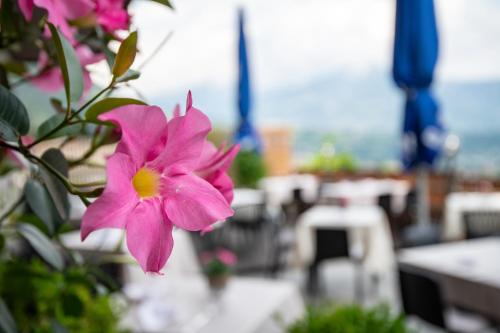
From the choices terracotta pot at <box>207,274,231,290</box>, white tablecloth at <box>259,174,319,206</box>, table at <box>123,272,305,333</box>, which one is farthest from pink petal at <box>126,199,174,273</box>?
white tablecloth at <box>259,174,319,206</box>

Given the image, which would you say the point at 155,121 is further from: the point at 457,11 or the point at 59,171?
the point at 457,11

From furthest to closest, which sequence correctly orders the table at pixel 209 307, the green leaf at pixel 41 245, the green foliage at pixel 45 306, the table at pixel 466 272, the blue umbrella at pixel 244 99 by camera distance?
the blue umbrella at pixel 244 99
the table at pixel 466 272
the table at pixel 209 307
the green foliage at pixel 45 306
the green leaf at pixel 41 245

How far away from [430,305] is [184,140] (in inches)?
109

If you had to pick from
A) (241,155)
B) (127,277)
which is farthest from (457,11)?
(127,277)

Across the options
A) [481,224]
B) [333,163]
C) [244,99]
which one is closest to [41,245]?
[481,224]

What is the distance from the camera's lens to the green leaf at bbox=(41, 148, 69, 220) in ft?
1.09

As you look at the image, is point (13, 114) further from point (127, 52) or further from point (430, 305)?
point (430, 305)

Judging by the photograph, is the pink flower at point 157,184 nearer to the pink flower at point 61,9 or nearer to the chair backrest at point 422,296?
the pink flower at point 61,9

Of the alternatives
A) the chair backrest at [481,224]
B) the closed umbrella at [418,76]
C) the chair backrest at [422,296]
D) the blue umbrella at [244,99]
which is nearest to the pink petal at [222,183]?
the chair backrest at [422,296]

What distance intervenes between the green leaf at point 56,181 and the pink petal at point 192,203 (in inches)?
3.2

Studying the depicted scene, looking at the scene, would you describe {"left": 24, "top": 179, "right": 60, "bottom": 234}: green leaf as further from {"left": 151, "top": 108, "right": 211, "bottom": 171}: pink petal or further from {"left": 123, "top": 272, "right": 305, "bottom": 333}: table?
{"left": 123, "top": 272, "right": 305, "bottom": 333}: table

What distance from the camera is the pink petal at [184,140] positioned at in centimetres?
29

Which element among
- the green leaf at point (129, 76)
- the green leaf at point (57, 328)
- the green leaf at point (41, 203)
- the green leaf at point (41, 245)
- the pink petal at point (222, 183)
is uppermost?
the green leaf at point (129, 76)

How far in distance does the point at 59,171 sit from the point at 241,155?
7.75 metres
